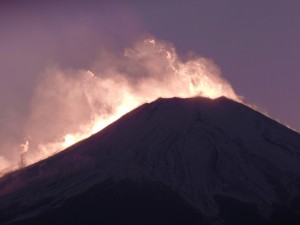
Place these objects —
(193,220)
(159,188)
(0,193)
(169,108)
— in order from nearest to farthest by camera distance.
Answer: (193,220), (159,188), (0,193), (169,108)

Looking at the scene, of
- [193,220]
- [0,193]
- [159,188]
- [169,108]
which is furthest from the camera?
[169,108]

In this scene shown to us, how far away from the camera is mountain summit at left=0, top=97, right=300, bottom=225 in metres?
155

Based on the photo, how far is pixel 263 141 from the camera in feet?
578

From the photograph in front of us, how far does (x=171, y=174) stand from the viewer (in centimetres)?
16475

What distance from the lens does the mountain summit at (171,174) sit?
155 meters

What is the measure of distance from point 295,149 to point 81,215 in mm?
39214

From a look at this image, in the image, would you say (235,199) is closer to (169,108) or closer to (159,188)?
(159,188)

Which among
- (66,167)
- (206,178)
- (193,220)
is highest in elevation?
(66,167)

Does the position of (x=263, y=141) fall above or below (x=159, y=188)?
above

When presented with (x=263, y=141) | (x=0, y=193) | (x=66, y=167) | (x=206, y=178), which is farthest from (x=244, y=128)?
(x=0, y=193)

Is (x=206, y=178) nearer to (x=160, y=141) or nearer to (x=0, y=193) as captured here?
(x=160, y=141)

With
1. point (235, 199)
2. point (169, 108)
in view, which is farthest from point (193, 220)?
point (169, 108)

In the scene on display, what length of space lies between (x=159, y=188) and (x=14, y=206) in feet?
70.7

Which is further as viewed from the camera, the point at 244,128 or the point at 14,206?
the point at 244,128
